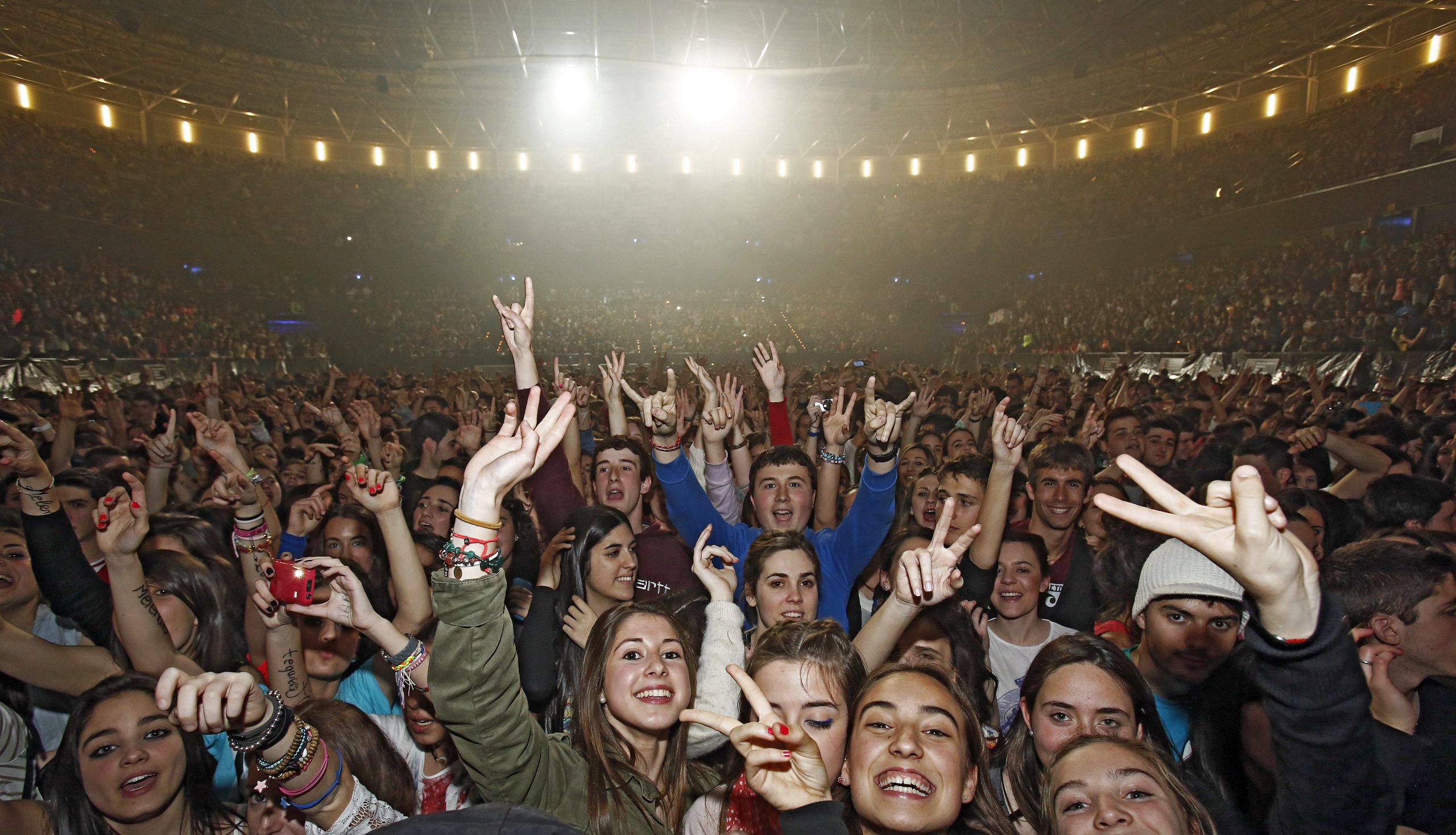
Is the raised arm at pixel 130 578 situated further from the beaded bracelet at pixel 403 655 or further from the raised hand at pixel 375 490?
the beaded bracelet at pixel 403 655

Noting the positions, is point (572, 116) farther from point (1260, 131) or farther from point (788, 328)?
point (1260, 131)

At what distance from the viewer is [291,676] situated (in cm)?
263

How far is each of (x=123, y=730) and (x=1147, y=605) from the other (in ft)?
10.1

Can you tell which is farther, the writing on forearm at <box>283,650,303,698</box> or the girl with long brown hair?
the writing on forearm at <box>283,650,303,698</box>

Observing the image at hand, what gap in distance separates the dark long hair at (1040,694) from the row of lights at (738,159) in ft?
83.7

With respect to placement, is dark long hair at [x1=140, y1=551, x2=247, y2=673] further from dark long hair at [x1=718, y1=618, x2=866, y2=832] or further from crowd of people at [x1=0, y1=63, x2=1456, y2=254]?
crowd of people at [x1=0, y1=63, x2=1456, y2=254]

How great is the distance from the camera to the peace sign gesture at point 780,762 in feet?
5.08

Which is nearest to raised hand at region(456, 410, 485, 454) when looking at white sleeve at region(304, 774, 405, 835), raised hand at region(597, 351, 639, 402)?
raised hand at region(597, 351, 639, 402)

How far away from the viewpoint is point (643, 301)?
30188 millimetres

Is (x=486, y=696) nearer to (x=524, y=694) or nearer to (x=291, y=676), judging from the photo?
(x=524, y=694)

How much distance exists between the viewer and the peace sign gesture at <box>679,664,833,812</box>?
155 cm

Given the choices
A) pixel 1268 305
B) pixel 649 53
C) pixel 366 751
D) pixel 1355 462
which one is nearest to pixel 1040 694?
pixel 366 751

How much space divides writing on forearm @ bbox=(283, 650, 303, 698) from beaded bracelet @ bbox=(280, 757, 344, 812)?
0.61m

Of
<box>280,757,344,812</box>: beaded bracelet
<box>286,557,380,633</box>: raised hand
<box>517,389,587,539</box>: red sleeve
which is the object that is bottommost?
<box>280,757,344,812</box>: beaded bracelet
